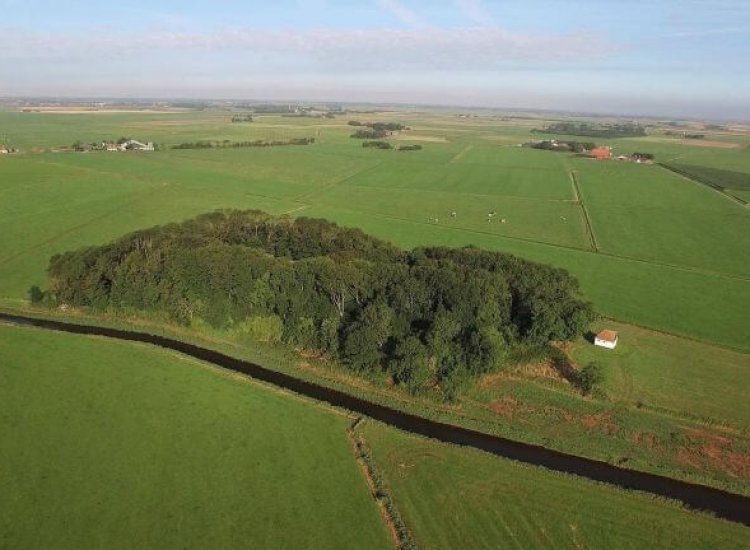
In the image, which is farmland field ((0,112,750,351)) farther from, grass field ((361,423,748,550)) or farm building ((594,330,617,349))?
grass field ((361,423,748,550))

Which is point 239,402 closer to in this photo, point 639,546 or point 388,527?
point 388,527

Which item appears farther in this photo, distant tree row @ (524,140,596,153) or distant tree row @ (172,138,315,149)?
distant tree row @ (524,140,596,153)

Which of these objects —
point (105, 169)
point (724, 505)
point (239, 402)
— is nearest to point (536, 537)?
point (724, 505)

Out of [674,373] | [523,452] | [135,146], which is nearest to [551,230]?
[674,373]

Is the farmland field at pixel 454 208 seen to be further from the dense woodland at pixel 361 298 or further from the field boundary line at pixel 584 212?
the dense woodland at pixel 361 298

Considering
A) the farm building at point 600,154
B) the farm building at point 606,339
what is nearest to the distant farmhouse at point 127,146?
the farm building at point 600,154

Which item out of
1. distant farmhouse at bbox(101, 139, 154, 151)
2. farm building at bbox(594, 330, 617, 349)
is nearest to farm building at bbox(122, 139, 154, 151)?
distant farmhouse at bbox(101, 139, 154, 151)

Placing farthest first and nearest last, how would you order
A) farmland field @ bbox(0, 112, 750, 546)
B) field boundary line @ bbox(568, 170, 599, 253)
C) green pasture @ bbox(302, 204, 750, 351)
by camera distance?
field boundary line @ bbox(568, 170, 599, 253), green pasture @ bbox(302, 204, 750, 351), farmland field @ bbox(0, 112, 750, 546)

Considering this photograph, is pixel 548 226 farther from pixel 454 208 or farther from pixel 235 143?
pixel 235 143
